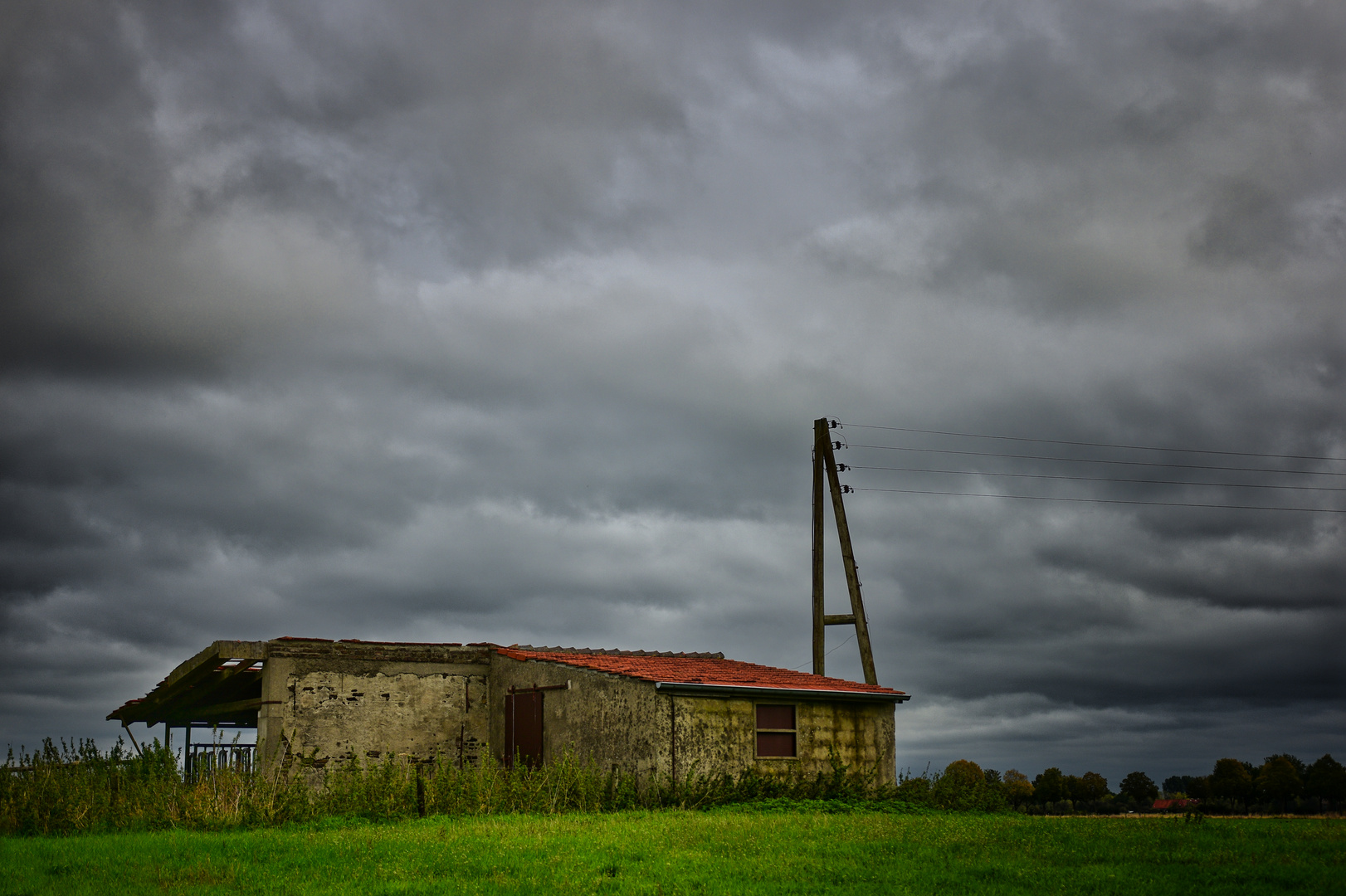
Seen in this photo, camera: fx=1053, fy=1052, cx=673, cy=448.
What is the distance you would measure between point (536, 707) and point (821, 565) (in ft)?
25.4

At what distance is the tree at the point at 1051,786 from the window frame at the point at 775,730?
11.6 m

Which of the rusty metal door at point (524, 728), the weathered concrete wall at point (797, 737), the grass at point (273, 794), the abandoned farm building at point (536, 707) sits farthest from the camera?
the rusty metal door at point (524, 728)

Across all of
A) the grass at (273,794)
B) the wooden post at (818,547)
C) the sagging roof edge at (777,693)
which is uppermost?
the wooden post at (818,547)

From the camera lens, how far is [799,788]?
69.4 feet

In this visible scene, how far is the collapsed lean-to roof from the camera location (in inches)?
850

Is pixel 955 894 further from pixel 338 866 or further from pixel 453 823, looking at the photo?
pixel 453 823

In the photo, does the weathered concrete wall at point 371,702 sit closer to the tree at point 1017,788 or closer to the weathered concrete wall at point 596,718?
the weathered concrete wall at point 596,718

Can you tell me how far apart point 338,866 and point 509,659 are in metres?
12.8

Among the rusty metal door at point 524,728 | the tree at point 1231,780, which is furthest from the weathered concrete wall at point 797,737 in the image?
the tree at point 1231,780

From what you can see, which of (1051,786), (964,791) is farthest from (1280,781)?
(964,791)

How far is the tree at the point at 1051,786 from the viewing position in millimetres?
30250

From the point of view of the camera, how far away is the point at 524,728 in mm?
24125

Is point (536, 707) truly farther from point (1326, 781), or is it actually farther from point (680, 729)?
point (1326, 781)

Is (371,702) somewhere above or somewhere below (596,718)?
above
